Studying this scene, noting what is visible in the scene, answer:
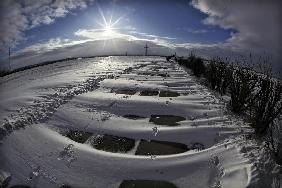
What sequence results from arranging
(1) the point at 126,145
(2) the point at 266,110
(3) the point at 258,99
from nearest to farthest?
(1) the point at 126,145, (2) the point at 266,110, (3) the point at 258,99

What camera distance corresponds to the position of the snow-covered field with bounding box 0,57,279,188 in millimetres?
3410

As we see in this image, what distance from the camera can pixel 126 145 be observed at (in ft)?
14.1

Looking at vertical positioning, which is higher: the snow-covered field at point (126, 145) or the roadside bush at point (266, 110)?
the roadside bush at point (266, 110)

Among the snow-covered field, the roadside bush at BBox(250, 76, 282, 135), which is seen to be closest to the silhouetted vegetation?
the roadside bush at BBox(250, 76, 282, 135)

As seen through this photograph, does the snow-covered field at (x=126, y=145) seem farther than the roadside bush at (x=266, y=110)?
No

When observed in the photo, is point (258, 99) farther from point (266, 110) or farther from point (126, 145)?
point (126, 145)

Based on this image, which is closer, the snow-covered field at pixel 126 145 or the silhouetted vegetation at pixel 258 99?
the snow-covered field at pixel 126 145

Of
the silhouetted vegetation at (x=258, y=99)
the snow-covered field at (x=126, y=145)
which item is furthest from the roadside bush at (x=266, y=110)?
the snow-covered field at (x=126, y=145)

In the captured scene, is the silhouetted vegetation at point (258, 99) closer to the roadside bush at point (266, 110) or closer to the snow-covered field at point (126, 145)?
the roadside bush at point (266, 110)

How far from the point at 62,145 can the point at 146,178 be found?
128 centimetres

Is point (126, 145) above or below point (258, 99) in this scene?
below

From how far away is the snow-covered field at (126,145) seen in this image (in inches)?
134

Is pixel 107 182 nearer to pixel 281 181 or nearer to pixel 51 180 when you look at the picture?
pixel 51 180

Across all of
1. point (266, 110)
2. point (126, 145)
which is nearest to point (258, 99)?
point (266, 110)
